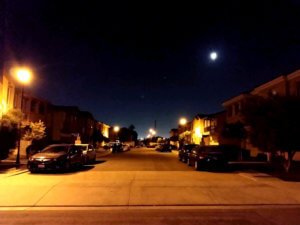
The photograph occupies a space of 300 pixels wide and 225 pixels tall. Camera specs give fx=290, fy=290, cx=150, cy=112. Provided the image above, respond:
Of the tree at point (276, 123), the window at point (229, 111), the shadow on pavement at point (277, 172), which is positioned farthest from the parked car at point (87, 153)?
the window at point (229, 111)

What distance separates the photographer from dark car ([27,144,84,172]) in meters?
15.8

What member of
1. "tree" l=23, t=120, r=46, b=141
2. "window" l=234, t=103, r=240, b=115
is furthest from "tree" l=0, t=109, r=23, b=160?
"window" l=234, t=103, r=240, b=115

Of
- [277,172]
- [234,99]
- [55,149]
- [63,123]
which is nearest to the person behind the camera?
[277,172]

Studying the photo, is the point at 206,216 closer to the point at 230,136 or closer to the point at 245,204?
the point at 245,204

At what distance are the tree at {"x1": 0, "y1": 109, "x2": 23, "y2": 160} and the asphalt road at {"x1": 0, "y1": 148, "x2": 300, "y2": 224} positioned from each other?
6339mm

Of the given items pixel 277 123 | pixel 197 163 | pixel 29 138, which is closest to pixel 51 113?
pixel 29 138

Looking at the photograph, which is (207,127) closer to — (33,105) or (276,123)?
(33,105)

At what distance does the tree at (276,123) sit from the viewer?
14.7 meters

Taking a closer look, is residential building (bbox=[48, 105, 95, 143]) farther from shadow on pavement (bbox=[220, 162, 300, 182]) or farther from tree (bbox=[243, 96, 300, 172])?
tree (bbox=[243, 96, 300, 172])

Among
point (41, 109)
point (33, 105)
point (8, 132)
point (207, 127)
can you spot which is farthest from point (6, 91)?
point (207, 127)

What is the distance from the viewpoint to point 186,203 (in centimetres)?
895

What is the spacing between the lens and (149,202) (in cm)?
903

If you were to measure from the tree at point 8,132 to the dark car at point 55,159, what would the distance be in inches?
113

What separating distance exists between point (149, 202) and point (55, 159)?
8.73 m
